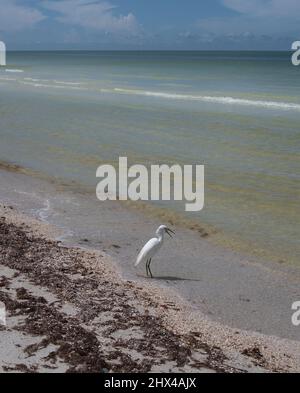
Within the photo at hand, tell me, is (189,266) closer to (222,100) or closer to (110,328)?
(110,328)

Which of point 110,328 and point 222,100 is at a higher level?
point 222,100

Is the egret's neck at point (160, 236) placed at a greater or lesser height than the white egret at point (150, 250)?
greater

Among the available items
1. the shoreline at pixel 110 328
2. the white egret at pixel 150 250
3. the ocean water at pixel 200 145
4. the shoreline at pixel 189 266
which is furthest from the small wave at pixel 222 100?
the shoreline at pixel 110 328

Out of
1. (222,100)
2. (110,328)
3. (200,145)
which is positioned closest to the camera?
(110,328)

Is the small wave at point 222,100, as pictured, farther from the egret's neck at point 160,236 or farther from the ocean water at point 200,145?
the egret's neck at point 160,236

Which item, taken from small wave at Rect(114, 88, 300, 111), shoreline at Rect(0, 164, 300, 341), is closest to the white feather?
shoreline at Rect(0, 164, 300, 341)

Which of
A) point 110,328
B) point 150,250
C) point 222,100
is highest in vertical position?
point 222,100

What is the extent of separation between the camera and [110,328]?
6.23 m

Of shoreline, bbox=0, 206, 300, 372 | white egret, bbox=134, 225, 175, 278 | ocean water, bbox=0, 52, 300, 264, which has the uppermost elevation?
ocean water, bbox=0, 52, 300, 264

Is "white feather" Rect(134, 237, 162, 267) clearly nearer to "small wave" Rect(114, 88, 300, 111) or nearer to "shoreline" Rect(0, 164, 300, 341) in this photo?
"shoreline" Rect(0, 164, 300, 341)

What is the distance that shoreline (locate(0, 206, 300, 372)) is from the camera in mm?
5555

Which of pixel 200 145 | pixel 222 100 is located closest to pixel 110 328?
pixel 200 145

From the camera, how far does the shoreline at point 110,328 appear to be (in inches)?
219

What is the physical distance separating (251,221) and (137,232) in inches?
87.2
